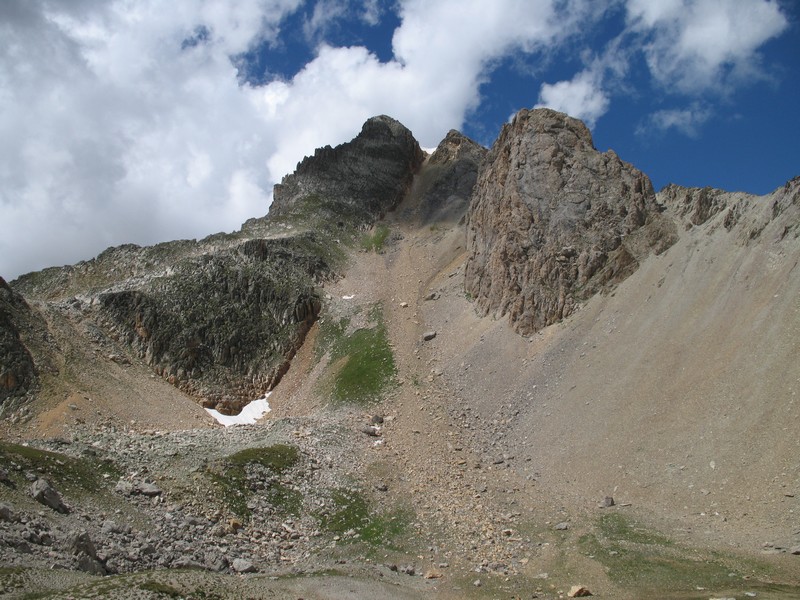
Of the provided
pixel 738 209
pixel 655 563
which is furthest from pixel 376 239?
pixel 655 563

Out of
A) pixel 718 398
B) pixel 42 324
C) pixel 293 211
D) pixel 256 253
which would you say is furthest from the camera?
pixel 293 211

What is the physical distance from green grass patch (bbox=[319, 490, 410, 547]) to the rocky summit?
0.60 feet

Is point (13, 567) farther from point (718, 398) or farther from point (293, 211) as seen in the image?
point (293, 211)

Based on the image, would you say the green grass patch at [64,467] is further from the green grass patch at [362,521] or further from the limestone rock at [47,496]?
the green grass patch at [362,521]

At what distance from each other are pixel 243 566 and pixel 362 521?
26.9ft

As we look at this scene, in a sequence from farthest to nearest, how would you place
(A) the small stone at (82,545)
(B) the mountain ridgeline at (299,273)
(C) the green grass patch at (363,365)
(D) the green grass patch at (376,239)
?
(D) the green grass patch at (376,239), (C) the green grass patch at (363,365), (B) the mountain ridgeline at (299,273), (A) the small stone at (82,545)

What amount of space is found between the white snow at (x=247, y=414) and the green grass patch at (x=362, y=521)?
2554 cm

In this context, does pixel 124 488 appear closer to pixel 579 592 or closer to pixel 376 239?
pixel 579 592

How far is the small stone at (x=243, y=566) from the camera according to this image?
23938 mm

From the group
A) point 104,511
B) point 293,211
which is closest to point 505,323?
point 104,511

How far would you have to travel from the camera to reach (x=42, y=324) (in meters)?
55.7

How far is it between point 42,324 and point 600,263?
49700mm

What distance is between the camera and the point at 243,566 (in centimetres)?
2406

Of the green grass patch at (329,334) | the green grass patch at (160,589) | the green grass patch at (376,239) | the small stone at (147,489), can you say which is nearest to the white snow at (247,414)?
the green grass patch at (329,334)
